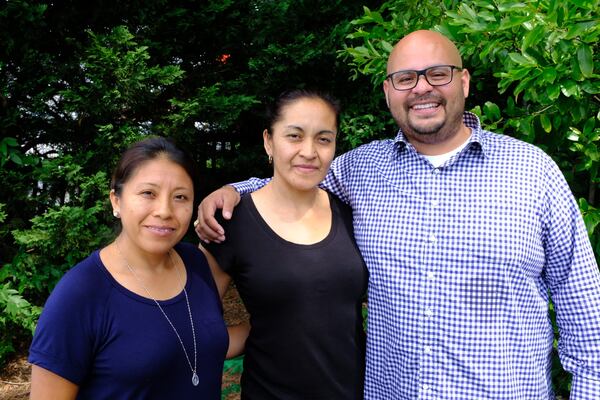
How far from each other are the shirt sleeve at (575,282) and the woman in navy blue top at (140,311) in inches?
52.6

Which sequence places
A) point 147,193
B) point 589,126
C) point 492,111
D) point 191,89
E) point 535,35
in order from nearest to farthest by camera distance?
point 147,193, point 535,35, point 589,126, point 492,111, point 191,89

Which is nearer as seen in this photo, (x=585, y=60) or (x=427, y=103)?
(x=585, y=60)

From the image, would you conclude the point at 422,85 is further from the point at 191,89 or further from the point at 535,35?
the point at 191,89

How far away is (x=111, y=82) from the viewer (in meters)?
4.40

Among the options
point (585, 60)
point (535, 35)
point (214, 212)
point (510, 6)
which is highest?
point (510, 6)

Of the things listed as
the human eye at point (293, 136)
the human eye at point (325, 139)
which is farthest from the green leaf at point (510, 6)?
the human eye at point (293, 136)

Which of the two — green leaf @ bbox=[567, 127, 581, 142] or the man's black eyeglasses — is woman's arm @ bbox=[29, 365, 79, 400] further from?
green leaf @ bbox=[567, 127, 581, 142]

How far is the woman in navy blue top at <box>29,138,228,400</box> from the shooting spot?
1.69 meters

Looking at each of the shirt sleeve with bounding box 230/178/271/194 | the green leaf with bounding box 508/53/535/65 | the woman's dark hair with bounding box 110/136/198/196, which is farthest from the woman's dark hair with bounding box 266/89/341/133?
the green leaf with bounding box 508/53/535/65

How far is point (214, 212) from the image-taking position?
90.4 inches

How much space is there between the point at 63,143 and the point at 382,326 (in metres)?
3.61

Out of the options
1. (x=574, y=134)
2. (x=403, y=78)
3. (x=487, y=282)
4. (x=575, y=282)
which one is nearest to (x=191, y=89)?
(x=403, y=78)

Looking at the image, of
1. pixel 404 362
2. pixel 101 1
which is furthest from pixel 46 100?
pixel 404 362

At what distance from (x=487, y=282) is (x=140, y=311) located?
130cm
